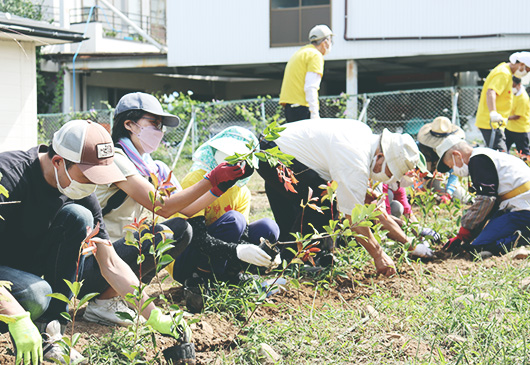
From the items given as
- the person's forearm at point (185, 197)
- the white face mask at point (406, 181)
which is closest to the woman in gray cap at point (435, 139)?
the white face mask at point (406, 181)

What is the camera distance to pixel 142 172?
3199 millimetres

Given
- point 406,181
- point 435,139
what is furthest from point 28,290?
point 435,139

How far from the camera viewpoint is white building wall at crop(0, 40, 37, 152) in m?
8.66

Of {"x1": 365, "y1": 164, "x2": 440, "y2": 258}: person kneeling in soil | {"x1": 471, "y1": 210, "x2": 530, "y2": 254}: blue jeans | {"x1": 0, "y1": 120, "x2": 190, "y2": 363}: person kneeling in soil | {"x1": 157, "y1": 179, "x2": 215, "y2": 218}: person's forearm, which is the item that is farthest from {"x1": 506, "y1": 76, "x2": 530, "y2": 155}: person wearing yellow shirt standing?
{"x1": 0, "y1": 120, "x2": 190, "y2": 363}: person kneeling in soil

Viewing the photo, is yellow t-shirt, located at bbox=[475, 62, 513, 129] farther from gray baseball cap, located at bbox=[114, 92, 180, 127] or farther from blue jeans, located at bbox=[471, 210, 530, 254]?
gray baseball cap, located at bbox=[114, 92, 180, 127]

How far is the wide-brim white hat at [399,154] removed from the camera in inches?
140

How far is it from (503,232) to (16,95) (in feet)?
23.1

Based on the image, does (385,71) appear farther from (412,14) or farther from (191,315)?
(191,315)

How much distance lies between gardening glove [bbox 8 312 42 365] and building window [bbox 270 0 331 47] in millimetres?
14440

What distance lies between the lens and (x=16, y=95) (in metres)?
8.87

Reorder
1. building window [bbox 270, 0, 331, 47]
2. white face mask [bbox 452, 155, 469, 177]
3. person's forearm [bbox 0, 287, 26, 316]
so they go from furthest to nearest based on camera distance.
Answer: building window [bbox 270, 0, 331, 47] → white face mask [bbox 452, 155, 469, 177] → person's forearm [bbox 0, 287, 26, 316]

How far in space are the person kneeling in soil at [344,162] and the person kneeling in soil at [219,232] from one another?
0.29 meters

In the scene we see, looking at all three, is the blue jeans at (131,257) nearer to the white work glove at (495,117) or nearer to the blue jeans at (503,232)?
the blue jeans at (503,232)

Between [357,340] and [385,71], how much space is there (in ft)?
57.2
